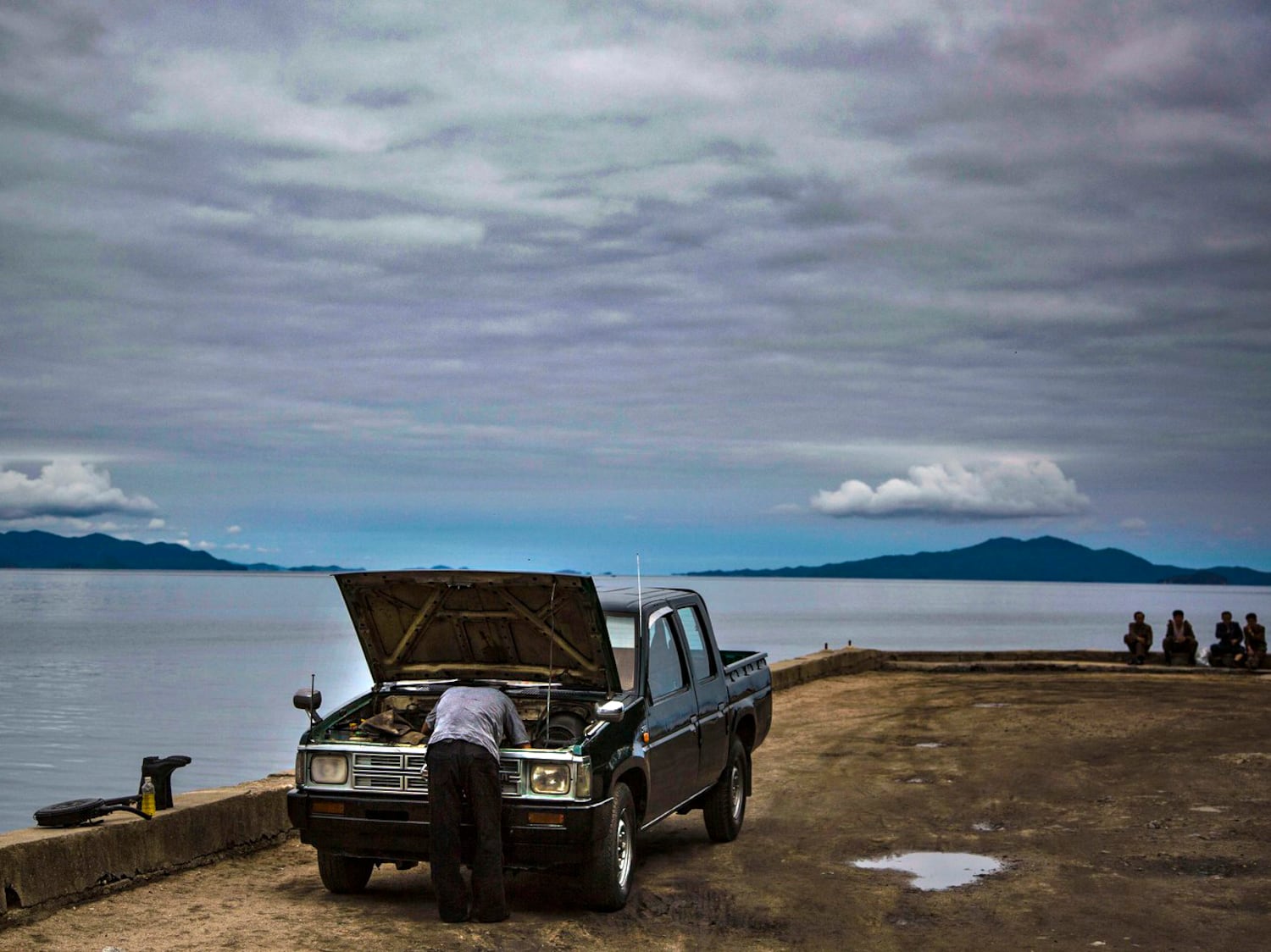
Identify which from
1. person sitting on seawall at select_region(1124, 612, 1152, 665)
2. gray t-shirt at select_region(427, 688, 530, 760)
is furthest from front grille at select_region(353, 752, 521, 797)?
person sitting on seawall at select_region(1124, 612, 1152, 665)

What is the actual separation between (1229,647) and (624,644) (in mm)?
21558

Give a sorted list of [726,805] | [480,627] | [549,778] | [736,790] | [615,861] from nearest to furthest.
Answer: [549,778] → [615,861] → [480,627] → [726,805] → [736,790]

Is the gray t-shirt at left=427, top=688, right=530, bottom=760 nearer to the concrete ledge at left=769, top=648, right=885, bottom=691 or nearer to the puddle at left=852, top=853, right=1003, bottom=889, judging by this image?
the puddle at left=852, top=853, right=1003, bottom=889

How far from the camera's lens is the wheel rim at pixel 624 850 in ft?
28.1

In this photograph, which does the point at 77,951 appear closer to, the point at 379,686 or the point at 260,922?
the point at 260,922

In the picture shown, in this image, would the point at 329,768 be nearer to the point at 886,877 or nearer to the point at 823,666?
the point at 886,877

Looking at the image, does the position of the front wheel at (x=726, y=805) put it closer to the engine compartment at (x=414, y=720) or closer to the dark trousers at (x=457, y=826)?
the engine compartment at (x=414, y=720)

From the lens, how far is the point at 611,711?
8.32 m

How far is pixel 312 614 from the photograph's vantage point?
6191 inches

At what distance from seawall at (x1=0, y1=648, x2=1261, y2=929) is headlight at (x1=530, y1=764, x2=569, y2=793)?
267 centimetres

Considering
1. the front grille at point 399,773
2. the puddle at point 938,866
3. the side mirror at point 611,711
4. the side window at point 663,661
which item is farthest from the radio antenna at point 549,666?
the puddle at point 938,866

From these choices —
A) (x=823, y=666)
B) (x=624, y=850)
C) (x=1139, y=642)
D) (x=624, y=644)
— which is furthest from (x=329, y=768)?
(x=1139, y=642)

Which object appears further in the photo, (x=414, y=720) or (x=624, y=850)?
(x=414, y=720)

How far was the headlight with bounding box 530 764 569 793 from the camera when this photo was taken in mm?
8195
